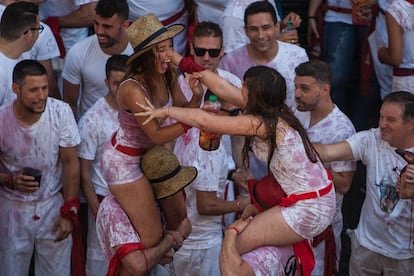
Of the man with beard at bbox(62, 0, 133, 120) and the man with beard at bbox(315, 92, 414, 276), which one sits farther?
the man with beard at bbox(62, 0, 133, 120)

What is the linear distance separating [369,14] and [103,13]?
2.59m

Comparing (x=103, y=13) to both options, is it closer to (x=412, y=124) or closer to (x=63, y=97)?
(x=63, y=97)

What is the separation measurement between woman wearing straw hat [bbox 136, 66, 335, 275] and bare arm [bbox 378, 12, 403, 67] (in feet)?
8.46

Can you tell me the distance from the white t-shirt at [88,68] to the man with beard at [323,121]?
158cm

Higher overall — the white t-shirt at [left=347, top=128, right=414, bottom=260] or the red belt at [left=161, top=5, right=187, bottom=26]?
the red belt at [left=161, top=5, right=187, bottom=26]

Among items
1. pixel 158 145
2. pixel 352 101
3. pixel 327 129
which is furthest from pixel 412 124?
pixel 352 101

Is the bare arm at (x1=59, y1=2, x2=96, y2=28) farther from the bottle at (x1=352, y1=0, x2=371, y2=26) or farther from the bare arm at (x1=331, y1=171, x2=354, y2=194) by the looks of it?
the bare arm at (x1=331, y1=171, x2=354, y2=194)

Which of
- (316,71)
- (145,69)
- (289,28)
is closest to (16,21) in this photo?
(145,69)

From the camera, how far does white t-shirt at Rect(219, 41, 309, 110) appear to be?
25.7 feet

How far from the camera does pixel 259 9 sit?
7.87 metres

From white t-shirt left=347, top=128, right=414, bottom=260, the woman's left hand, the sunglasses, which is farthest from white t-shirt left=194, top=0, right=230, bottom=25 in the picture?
the woman's left hand

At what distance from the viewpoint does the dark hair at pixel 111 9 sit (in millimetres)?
7773

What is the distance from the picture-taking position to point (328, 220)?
585 centimetres

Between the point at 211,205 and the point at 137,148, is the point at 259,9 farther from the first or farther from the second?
the point at 137,148
